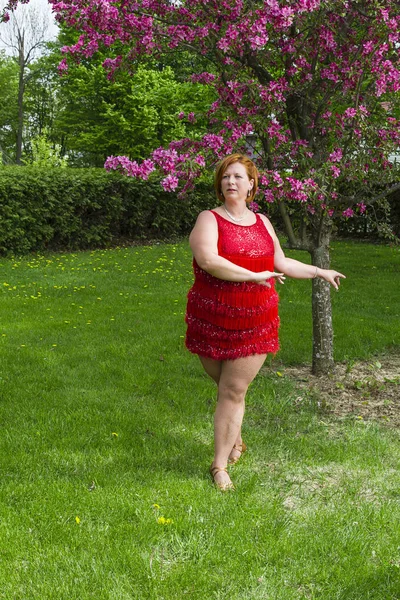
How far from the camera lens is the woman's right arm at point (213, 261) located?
3.41 metres

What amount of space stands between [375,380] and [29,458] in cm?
308

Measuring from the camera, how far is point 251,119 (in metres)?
5.02

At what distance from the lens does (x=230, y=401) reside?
3.79 m

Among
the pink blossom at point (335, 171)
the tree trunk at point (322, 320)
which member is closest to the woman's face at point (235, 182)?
the pink blossom at point (335, 171)

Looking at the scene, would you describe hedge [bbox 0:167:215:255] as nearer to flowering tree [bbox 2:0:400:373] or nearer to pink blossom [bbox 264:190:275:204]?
flowering tree [bbox 2:0:400:373]

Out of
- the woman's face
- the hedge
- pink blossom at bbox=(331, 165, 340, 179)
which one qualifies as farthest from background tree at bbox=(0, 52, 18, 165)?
the woman's face

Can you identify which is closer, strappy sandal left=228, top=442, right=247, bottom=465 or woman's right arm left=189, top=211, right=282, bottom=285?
woman's right arm left=189, top=211, right=282, bottom=285

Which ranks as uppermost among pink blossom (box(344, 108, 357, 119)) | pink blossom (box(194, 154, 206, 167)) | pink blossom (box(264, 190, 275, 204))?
pink blossom (box(344, 108, 357, 119))

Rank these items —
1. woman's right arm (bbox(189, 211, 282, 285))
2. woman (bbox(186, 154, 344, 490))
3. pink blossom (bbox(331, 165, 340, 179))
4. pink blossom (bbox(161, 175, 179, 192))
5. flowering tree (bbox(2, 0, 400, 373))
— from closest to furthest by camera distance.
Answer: woman's right arm (bbox(189, 211, 282, 285)) → woman (bbox(186, 154, 344, 490)) → pink blossom (bbox(161, 175, 179, 192)) → flowering tree (bbox(2, 0, 400, 373)) → pink blossom (bbox(331, 165, 340, 179))

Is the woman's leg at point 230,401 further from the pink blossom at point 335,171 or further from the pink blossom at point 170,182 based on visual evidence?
the pink blossom at point 335,171

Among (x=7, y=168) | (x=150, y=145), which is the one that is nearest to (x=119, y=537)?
(x=7, y=168)

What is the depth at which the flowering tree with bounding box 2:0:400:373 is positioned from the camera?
490cm

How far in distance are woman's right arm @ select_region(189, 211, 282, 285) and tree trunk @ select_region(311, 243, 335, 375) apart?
250cm

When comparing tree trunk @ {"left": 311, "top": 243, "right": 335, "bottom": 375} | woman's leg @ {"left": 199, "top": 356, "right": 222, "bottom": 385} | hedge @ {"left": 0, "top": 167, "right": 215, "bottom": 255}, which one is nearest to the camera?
woman's leg @ {"left": 199, "top": 356, "right": 222, "bottom": 385}
